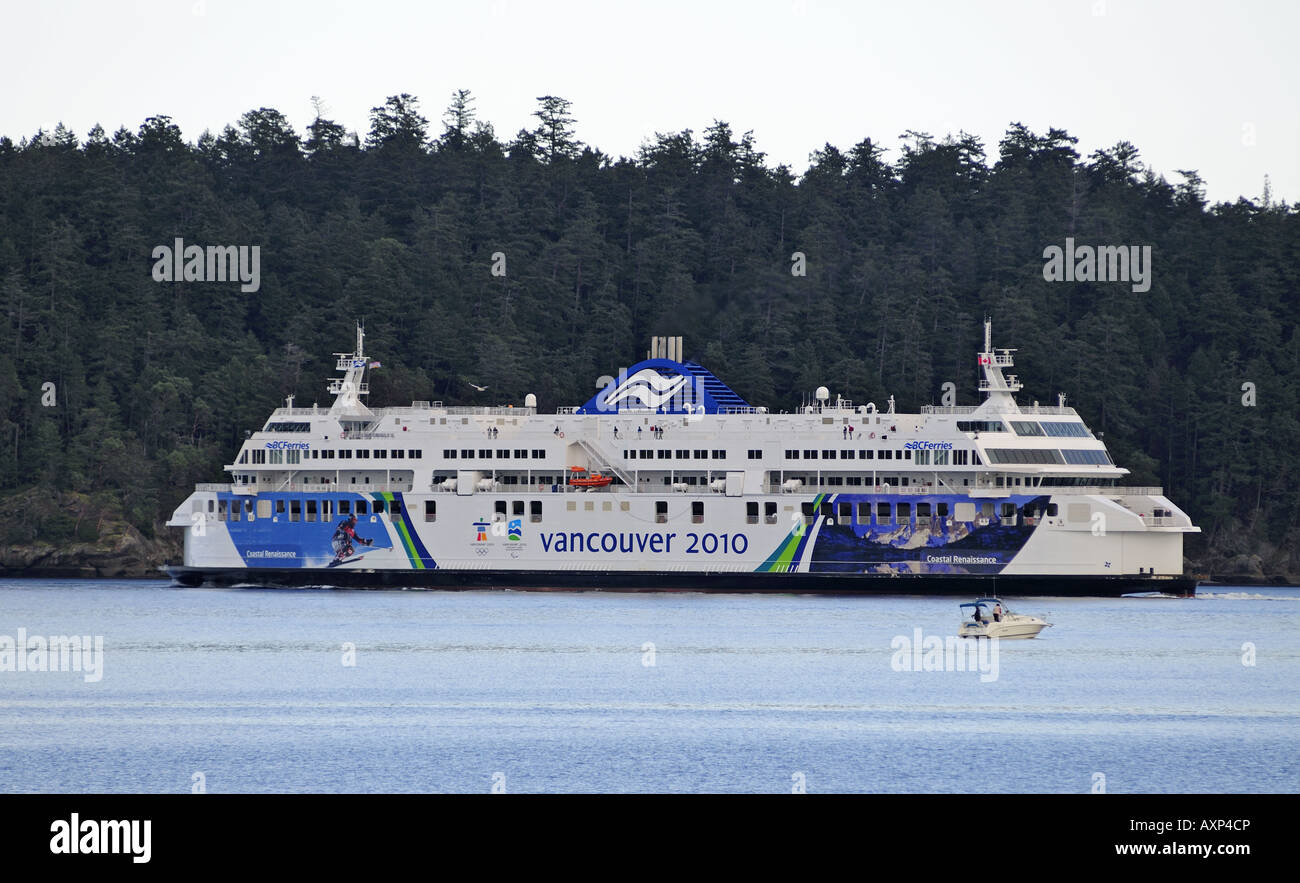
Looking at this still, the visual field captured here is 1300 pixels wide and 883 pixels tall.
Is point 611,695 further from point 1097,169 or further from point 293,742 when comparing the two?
point 1097,169

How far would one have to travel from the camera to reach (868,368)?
79750 millimetres

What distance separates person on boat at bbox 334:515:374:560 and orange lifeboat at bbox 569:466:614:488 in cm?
566

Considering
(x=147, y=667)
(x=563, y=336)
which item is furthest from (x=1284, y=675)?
(x=563, y=336)

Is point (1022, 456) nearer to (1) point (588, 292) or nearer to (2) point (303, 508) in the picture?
(2) point (303, 508)

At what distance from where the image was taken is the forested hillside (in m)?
74.6

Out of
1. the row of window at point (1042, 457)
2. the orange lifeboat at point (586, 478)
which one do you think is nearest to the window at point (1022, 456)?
the row of window at point (1042, 457)

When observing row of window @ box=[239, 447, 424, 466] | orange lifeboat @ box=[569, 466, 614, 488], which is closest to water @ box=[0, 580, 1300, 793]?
orange lifeboat @ box=[569, 466, 614, 488]

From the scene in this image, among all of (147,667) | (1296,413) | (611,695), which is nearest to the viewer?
(611,695)

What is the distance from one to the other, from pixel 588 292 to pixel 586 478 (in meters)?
37.3

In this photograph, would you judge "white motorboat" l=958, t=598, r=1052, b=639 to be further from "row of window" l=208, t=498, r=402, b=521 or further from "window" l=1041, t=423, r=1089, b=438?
"row of window" l=208, t=498, r=402, b=521

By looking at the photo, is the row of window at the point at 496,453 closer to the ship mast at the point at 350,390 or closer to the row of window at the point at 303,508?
the row of window at the point at 303,508

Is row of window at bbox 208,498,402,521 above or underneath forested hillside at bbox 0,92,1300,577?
underneath

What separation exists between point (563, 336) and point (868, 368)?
1385cm

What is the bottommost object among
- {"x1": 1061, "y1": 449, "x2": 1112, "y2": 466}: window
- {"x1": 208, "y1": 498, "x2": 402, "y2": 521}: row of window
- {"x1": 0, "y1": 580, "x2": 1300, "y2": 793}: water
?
{"x1": 0, "y1": 580, "x2": 1300, "y2": 793}: water
